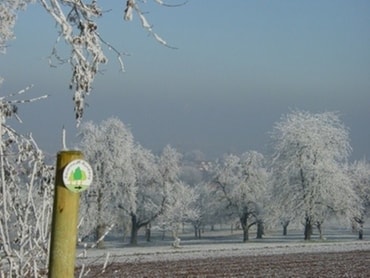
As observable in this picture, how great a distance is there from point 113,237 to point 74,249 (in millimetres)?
74752

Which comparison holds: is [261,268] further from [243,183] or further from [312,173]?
[243,183]

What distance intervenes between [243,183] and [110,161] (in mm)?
14664

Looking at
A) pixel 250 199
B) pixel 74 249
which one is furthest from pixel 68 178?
pixel 250 199

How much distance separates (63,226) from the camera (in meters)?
2.65

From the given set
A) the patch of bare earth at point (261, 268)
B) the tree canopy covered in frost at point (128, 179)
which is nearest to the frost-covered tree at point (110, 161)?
the tree canopy covered in frost at point (128, 179)

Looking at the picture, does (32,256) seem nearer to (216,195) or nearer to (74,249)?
(74,249)

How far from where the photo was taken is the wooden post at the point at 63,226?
8.59 ft

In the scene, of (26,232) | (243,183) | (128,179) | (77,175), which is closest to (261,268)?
(26,232)

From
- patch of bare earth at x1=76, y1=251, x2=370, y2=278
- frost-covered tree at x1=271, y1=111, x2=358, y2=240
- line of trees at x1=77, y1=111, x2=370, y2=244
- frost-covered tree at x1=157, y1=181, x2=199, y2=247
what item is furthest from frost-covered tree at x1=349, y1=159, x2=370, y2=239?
patch of bare earth at x1=76, y1=251, x2=370, y2=278

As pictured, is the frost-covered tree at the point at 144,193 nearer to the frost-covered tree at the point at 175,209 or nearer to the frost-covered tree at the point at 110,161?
the frost-covered tree at the point at 175,209

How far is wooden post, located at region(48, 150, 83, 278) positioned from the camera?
2.62m

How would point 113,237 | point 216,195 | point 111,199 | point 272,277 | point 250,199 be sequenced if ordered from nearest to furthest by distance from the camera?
point 272,277, point 111,199, point 250,199, point 216,195, point 113,237

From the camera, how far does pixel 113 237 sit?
76.4 meters

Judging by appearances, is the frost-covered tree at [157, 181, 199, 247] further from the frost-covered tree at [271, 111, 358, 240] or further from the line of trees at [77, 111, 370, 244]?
the frost-covered tree at [271, 111, 358, 240]
